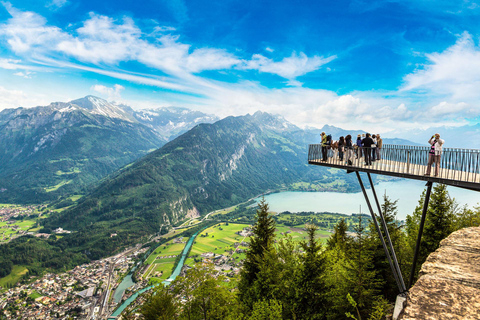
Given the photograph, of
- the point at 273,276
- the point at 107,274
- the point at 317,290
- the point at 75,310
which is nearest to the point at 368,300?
the point at 317,290

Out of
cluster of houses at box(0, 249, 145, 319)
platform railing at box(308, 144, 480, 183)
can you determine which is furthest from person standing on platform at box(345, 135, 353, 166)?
cluster of houses at box(0, 249, 145, 319)

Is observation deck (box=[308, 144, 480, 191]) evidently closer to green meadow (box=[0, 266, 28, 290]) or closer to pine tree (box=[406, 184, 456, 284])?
pine tree (box=[406, 184, 456, 284])

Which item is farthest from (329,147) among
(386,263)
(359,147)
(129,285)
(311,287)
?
(129,285)

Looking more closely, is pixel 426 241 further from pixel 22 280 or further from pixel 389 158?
pixel 22 280

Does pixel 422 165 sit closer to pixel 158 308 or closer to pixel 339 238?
pixel 339 238

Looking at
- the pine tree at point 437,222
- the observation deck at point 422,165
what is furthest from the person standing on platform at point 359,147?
the pine tree at point 437,222

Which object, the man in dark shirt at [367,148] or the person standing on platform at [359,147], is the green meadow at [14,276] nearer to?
the person standing on platform at [359,147]
